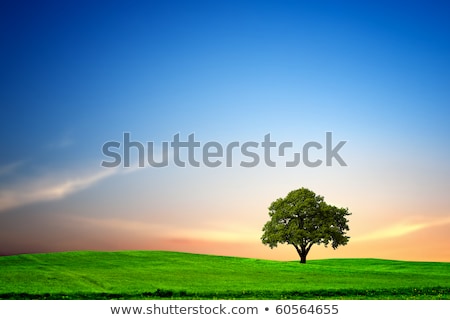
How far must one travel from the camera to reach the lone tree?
6184 centimetres

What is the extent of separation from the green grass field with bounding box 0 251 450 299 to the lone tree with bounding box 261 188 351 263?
3.64 m

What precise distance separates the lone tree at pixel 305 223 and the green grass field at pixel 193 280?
364 centimetres

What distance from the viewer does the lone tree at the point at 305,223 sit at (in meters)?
61.8

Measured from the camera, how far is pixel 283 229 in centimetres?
6256

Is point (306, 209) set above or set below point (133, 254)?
above

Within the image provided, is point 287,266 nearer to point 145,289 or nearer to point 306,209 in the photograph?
point 306,209

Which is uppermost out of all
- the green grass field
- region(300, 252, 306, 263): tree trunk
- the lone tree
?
the lone tree

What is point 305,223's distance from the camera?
2452 inches

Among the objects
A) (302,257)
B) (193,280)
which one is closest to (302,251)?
(302,257)

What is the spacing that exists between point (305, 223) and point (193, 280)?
24.1 metres

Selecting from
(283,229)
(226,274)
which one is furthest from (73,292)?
(283,229)

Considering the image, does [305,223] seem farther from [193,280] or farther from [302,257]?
[193,280]
